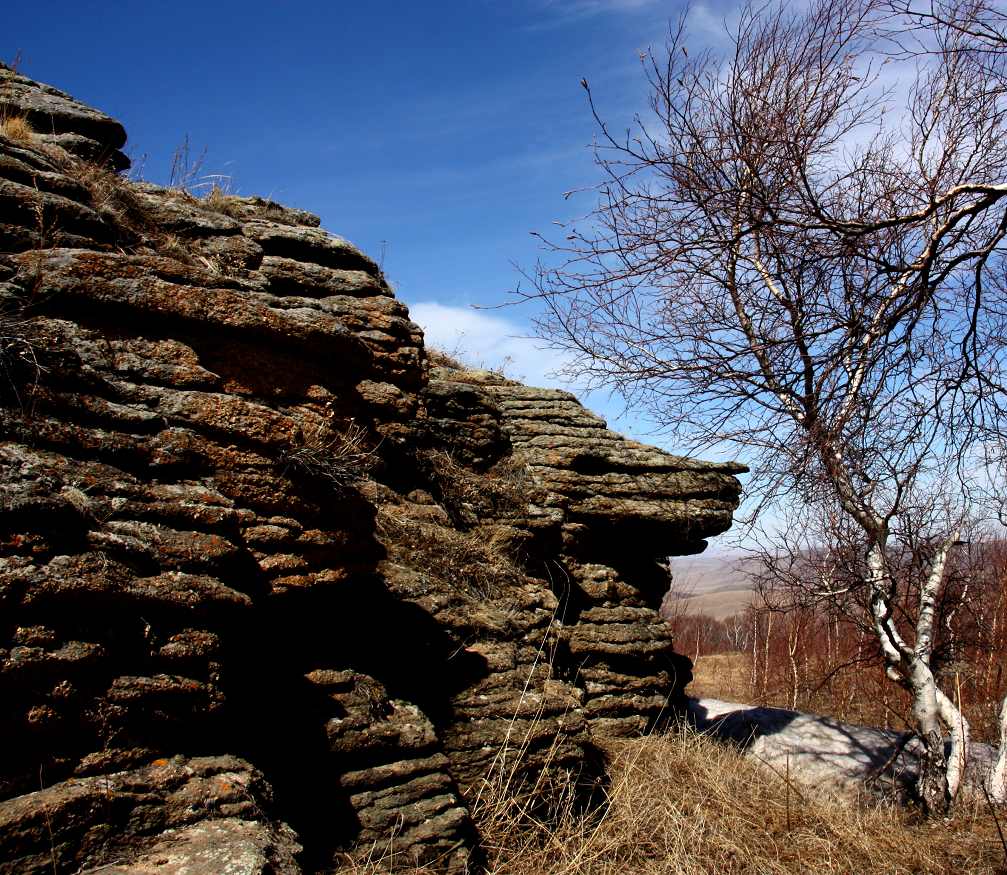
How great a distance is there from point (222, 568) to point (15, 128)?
4.27 meters

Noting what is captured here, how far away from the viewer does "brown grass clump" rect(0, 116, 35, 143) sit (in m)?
5.33

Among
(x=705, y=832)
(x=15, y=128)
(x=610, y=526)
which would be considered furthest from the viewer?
(x=610, y=526)

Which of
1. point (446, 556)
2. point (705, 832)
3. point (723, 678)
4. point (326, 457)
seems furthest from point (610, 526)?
point (723, 678)

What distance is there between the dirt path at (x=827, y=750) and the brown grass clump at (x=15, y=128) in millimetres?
8747

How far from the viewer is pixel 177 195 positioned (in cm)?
690

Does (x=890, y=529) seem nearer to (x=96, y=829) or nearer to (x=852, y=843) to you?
(x=852, y=843)

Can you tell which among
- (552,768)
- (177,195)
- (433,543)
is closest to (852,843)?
(552,768)

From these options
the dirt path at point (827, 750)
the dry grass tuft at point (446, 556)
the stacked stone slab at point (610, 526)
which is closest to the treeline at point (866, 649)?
the dirt path at point (827, 750)

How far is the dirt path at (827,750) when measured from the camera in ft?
26.8

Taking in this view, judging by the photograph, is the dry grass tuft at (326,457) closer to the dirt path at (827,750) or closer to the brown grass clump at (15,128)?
the brown grass clump at (15,128)

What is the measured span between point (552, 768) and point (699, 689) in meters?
14.6

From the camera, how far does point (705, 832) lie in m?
5.20

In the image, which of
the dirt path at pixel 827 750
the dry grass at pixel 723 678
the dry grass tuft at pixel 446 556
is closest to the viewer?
the dry grass tuft at pixel 446 556

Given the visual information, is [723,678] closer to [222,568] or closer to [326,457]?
[326,457]
